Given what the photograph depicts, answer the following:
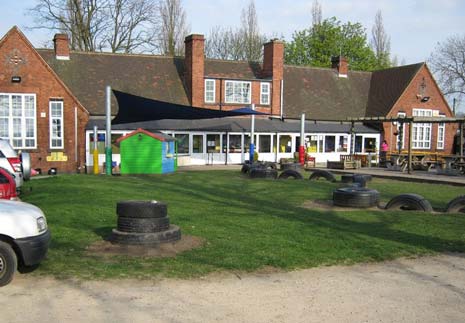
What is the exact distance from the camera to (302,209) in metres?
12.7

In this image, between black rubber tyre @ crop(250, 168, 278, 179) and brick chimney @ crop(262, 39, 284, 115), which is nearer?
black rubber tyre @ crop(250, 168, 278, 179)

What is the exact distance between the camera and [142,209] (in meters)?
7.90

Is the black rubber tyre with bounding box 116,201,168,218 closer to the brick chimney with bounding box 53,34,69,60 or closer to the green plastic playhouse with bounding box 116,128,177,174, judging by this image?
the green plastic playhouse with bounding box 116,128,177,174

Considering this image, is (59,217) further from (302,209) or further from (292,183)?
(292,183)

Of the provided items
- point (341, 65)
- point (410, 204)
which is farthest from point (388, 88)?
point (410, 204)

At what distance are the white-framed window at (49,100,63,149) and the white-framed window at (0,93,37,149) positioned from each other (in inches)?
35.7

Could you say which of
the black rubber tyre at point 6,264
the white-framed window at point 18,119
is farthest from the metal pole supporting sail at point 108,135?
the black rubber tyre at point 6,264

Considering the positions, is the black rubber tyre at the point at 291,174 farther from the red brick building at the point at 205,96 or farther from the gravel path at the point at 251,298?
the gravel path at the point at 251,298

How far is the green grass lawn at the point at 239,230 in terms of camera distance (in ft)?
23.2

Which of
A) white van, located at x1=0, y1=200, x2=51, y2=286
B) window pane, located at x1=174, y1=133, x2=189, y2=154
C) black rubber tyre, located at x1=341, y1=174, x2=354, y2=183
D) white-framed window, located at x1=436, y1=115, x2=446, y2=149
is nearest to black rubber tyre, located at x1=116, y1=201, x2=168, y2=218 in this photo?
white van, located at x1=0, y1=200, x2=51, y2=286

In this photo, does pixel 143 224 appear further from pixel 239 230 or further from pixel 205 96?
pixel 205 96

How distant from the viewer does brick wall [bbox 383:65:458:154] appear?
1580 inches

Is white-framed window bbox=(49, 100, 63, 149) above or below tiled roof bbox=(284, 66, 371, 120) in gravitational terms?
below

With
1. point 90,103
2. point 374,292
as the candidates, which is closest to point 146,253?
point 374,292
